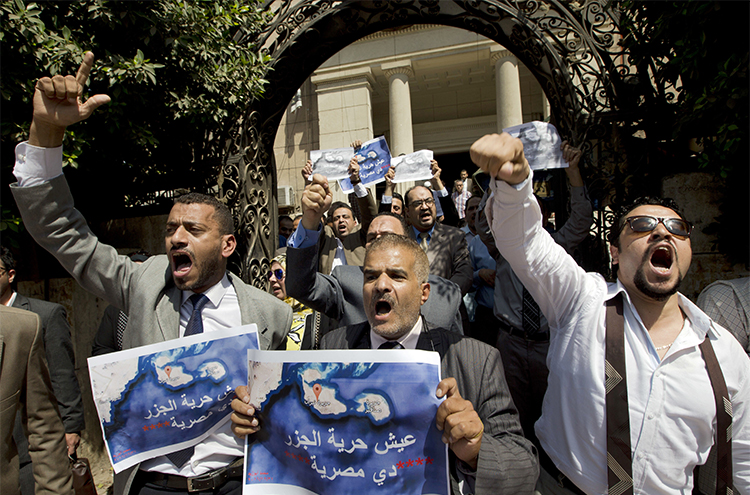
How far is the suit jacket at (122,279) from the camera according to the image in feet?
6.50

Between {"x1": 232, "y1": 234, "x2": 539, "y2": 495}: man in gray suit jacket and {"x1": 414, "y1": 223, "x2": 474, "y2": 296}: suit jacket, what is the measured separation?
5.93 ft

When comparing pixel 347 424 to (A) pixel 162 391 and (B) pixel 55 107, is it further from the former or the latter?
(B) pixel 55 107

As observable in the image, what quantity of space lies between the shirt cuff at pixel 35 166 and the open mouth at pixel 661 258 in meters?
2.71

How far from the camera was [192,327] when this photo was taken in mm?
2152

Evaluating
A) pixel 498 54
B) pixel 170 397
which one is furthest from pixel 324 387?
pixel 498 54

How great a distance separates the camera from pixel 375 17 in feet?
17.1

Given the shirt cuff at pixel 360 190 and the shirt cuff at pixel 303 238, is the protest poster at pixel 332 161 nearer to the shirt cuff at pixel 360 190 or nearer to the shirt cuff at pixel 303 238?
the shirt cuff at pixel 360 190

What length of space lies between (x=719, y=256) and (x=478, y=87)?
11.8 meters

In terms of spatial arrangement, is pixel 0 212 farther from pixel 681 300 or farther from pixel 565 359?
pixel 681 300

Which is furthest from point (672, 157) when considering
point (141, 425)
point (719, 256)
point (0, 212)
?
point (0, 212)

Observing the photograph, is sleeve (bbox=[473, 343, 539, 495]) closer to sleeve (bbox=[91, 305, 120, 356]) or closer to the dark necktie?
the dark necktie

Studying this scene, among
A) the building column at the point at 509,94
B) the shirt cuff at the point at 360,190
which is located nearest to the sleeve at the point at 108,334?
the shirt cuff at the point at 360,190

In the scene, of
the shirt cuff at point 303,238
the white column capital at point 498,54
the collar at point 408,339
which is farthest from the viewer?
the white column capital at point 498,54

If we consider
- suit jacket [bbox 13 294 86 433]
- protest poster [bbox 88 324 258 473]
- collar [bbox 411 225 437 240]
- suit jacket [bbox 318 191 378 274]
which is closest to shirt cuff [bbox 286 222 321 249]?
protest poster [bbox 88 324 258 473]
